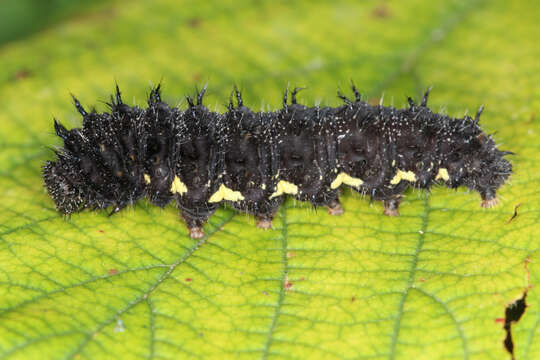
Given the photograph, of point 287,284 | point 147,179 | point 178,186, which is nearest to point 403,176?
point 287,284

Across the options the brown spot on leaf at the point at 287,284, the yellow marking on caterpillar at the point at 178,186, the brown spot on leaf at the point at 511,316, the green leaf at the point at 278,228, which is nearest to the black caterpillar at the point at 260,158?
the yellow marking on caterpillar at the point at 178,186

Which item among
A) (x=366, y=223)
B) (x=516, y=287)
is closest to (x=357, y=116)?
(x=366, y=223)

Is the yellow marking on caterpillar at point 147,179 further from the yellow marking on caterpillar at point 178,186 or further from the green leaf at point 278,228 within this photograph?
the green leaf at point 278,228

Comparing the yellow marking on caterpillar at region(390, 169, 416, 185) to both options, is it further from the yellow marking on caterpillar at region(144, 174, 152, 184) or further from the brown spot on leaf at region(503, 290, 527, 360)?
the yellow marking on caterpillar at region(144, 174, 152, 184)

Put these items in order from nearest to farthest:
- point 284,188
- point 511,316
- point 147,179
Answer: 1. point 511,316
2. point 147,179
3. point 284,188

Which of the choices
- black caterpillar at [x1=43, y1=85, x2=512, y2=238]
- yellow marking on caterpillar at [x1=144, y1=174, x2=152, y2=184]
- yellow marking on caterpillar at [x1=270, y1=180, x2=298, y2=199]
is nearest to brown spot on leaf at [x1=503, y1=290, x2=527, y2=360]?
black caterpillar at [x1=43, y1=85, x2=512, y2=238]

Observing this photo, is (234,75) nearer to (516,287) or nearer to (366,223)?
(366,223)

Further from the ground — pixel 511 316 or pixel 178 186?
pixel 178 186

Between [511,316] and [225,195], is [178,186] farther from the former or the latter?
[511,316]

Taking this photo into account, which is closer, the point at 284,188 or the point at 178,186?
the point at 178,186
